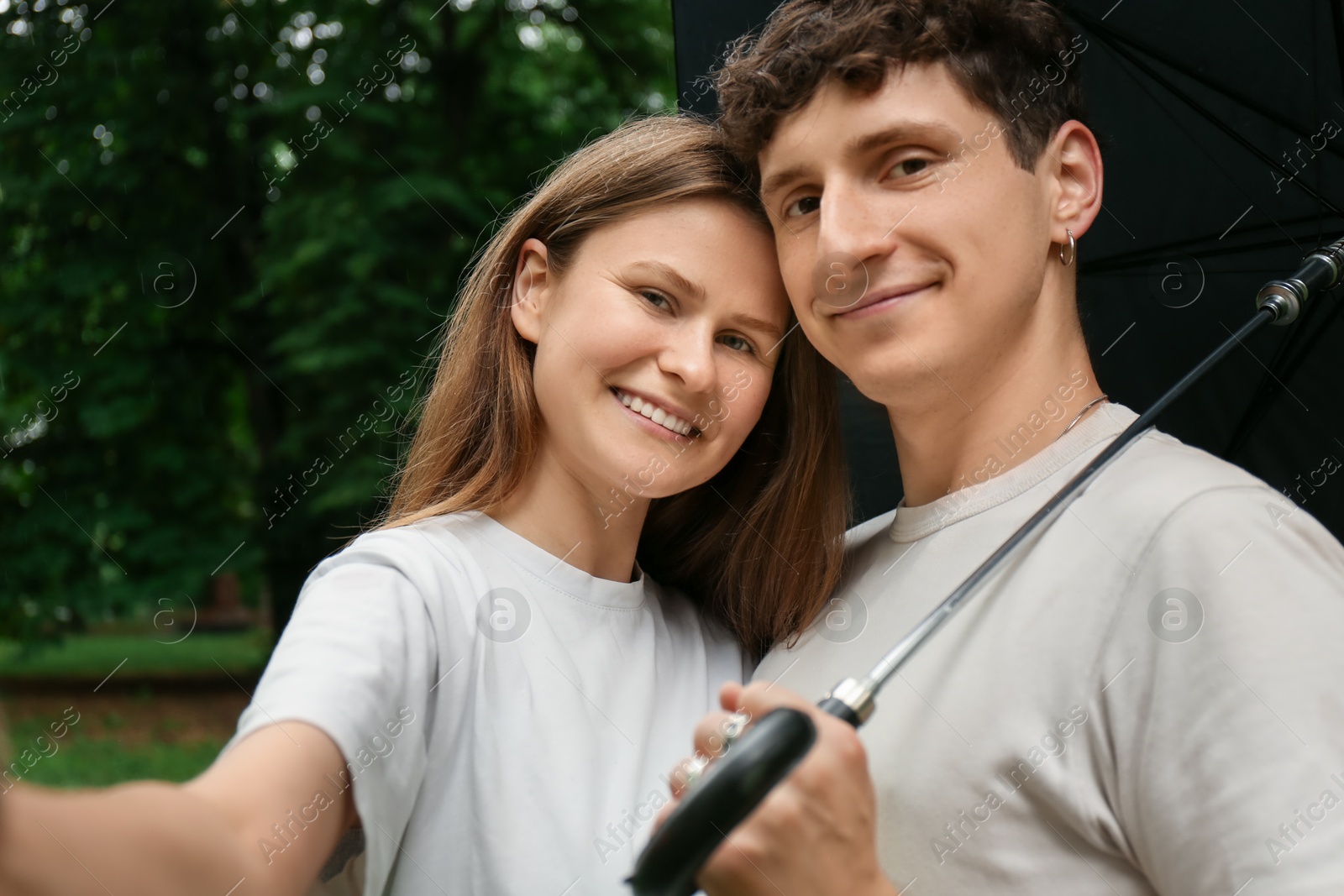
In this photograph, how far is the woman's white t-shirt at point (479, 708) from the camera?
1419mm

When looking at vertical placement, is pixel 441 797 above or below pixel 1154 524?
above

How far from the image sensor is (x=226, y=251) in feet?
32.3

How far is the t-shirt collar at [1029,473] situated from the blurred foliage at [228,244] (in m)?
6.17

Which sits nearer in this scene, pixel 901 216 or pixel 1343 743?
pixel 1343 743

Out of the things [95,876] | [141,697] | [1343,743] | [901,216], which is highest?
[95,876]

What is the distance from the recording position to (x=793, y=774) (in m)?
1.22

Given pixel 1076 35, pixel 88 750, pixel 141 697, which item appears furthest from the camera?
pixel 141 697

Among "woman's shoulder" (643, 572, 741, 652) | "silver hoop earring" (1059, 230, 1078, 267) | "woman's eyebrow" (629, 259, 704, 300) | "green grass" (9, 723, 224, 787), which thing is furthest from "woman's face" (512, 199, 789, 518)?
"green grass" (9, 723, 224, 787)

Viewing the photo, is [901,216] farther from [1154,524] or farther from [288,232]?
[288,232]

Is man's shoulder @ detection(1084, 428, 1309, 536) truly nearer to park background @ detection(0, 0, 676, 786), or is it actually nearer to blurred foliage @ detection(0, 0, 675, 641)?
park background @ detection(0, 0, 676, 786)

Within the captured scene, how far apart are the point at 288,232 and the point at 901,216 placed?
7.55 m

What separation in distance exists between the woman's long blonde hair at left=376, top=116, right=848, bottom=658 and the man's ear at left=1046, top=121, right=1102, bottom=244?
52cm

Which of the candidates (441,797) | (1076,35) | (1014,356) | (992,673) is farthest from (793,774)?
(1076,35)

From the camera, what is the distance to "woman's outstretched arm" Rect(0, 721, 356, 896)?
860 millimetres
